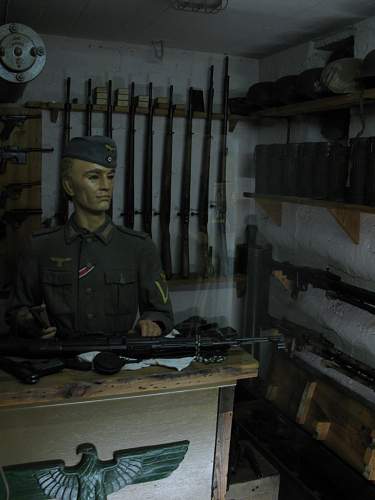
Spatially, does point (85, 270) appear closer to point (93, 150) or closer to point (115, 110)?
point (93, 150)

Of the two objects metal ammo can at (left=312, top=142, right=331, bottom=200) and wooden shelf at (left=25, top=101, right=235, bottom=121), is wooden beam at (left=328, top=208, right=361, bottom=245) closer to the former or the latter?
metal ammo can at (left=312, top=142, right=331, bottom=200)

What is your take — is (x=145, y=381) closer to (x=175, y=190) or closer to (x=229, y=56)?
(x=175, y=190)

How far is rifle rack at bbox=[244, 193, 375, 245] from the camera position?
1595 millimetres

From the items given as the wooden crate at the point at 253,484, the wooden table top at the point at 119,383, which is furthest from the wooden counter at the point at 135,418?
the wooden crate at the point at 253,484

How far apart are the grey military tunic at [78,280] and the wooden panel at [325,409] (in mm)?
677

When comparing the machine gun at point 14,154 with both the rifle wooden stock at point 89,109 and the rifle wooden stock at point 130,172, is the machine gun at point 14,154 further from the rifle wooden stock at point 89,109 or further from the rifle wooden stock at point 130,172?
the rifle wooden stock at point 130,172

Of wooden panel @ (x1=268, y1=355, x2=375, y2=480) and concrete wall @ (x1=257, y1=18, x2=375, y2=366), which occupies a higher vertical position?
concrete wall @ (x1=257, y1=18, x2=375, y2=366)

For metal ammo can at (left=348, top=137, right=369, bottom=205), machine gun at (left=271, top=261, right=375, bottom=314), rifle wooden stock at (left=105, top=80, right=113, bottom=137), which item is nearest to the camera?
rifle wooden stock at (left=105, top=80, right=113, bottom=137)

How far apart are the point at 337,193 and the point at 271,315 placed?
18.2 inches


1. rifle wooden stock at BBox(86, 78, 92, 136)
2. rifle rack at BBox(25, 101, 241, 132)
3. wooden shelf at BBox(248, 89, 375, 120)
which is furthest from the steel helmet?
rifle wooden stock at BBox(86, 78, 92, 136)

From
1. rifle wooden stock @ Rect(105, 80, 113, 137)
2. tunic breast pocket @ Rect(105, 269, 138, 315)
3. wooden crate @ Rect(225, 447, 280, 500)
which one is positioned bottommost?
wooden crate @ Rect(225, 447, 280, 500)

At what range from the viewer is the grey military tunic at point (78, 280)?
1.31 metres

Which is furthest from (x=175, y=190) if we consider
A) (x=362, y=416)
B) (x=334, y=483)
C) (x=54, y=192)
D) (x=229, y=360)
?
(x=334, y=483)

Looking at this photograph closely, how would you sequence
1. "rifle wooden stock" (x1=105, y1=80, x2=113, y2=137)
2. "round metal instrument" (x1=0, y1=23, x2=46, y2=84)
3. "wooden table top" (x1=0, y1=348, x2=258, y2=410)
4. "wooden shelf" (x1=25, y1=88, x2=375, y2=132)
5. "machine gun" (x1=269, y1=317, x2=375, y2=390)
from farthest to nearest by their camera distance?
"machine gun" (x1=269, y1=317, x2=375, y2=390)
"wooden shelf" (x1=25, y1=88, x2=375, y2=132)
"rifle wooden stock" (x1=105, y1=80, x2=113, y2=137)
"round metal instrument" (x1=0, y1=23, x2=46, y2=84)
"wooden table top" (x1=0, y1=348, x2=258, y2=410)
